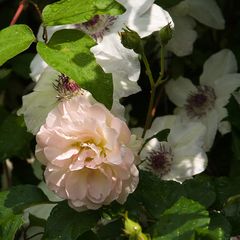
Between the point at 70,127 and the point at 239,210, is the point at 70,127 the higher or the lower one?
the higher one

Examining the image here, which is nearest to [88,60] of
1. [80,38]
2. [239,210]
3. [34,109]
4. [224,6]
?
[80,38]

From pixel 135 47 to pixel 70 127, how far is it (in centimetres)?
18

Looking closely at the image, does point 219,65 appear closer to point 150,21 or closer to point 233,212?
point 150,21

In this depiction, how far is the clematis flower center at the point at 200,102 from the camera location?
1.65 meters

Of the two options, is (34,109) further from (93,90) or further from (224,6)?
(224,6)

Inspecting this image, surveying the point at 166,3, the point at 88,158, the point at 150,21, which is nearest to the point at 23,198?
the point at 88,158

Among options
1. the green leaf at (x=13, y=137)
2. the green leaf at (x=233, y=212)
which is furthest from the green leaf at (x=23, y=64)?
the green leaf at (x=233, y=212)

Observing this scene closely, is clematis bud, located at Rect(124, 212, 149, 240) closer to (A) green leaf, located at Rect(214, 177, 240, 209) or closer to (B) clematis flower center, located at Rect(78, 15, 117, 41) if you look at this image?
(A) green leaf, located at Rect(214, 177, 240, 209)

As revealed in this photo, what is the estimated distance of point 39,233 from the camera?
4.69 feet

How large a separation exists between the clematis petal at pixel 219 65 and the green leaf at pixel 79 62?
1.45 feet

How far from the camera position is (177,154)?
1470 mm

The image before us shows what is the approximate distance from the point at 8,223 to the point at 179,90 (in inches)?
23.4

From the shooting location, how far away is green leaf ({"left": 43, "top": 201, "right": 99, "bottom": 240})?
1201 mm

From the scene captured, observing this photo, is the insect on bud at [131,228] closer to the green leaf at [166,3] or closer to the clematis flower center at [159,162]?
the clematis flower center at [159,162]
